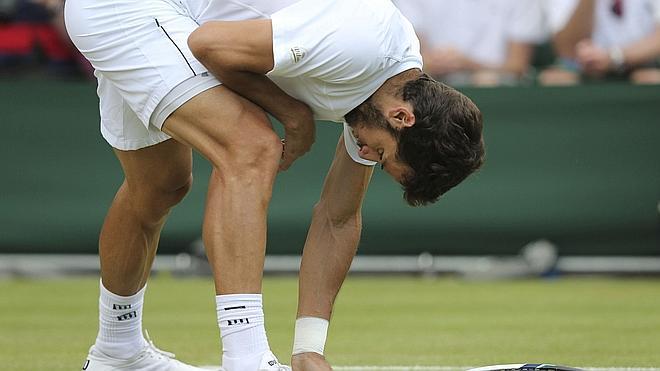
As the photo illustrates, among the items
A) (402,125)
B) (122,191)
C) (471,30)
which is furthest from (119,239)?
(471,30)

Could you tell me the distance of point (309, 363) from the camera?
4.48 metres

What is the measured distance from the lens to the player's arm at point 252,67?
13.3 feet

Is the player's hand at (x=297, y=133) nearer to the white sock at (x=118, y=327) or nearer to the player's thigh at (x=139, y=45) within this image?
the player's thigh at (x=139, y=45)

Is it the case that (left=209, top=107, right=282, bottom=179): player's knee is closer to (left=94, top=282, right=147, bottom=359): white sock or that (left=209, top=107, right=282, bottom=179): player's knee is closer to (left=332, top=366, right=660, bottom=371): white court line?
(left=94, top=282, right=147, bottom=359): white sock

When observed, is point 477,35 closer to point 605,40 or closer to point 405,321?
point 605,40

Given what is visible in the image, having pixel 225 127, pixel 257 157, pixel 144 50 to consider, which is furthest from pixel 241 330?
pixel 144 50

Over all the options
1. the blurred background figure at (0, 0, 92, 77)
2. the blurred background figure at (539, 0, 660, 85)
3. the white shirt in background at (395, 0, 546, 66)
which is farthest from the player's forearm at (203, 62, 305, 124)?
the blurred background figure at (0, 0, 92, 77)

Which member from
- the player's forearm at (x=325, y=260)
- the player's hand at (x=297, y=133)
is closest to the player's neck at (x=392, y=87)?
the player's hand at (x=297, y=133)

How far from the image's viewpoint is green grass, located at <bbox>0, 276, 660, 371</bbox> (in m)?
5.54

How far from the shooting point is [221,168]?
4129mm

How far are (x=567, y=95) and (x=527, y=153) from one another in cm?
51

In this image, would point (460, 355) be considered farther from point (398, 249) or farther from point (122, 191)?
point (398, 249)

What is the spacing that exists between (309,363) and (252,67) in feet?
3.50

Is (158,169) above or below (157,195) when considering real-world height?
above
